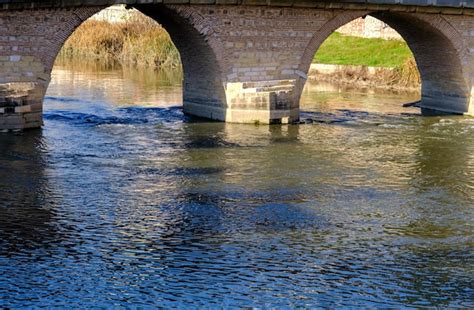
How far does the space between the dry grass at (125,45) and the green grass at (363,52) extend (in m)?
6.91

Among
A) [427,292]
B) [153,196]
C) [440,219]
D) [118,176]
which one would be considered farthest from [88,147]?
[427,292]

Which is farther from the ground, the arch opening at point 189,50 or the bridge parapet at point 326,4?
the bridge parapet at point 326,4

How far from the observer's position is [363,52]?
40.9m

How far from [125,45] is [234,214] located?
27273 millimetres

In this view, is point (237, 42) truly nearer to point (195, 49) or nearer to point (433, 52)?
point (195, 49)

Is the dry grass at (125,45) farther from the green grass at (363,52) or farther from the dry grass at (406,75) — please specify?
the dry grass at (406,75)

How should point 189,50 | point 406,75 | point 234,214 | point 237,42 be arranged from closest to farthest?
1. point 234,214
2. point 237,42
3. point 189,50
4. point 406,75

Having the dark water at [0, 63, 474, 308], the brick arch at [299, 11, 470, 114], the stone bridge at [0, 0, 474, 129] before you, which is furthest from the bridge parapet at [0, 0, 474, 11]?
the dark water at [0, 63, 474, 308]

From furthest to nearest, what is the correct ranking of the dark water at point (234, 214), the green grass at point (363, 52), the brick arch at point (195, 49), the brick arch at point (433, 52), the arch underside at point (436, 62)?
the green grass at point (363, 52) → the arch underside at point (436, 62) → the brick arch at point (433, 52) → the brick arch at point (195, 49) → the dark water at point (234, 214)

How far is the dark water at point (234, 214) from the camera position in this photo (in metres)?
12.1

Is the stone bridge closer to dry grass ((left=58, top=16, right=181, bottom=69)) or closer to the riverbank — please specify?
the riverbank

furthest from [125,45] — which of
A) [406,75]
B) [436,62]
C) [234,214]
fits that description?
[234,214]

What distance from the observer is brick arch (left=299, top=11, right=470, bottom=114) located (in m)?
26.8

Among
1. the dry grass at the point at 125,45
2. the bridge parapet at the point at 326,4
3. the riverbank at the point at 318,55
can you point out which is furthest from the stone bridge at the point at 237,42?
the dry grass at the point at 125,45
